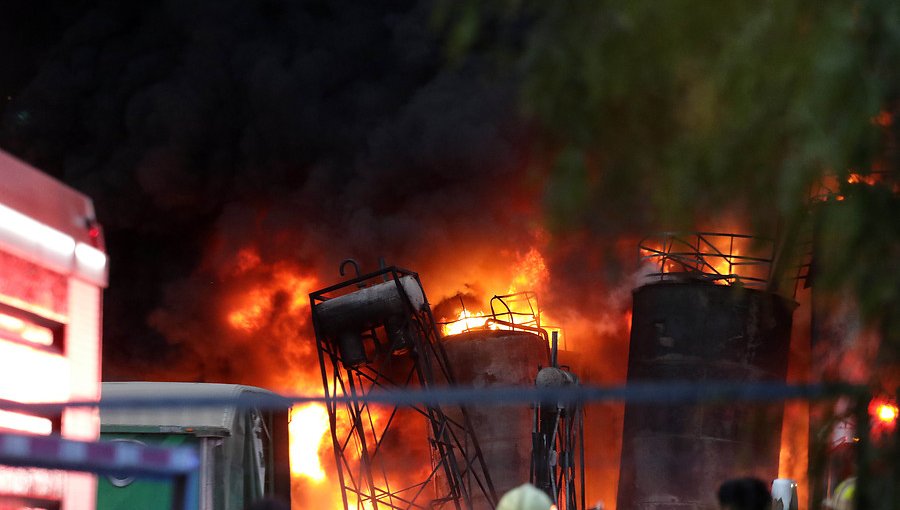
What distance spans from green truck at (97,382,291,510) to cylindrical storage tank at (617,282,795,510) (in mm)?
4951

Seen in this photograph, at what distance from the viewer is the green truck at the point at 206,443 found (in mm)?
9609

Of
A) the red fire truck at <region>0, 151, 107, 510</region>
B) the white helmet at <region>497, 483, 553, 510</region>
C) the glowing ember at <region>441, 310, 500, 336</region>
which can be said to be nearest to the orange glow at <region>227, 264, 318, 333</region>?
the glowing ember at <region>441, 310, 500, 336</region>

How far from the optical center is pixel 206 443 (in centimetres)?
1016

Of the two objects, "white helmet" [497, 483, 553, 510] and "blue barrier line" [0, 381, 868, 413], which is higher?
"blue barrier line" [0, 381, 868, 413]

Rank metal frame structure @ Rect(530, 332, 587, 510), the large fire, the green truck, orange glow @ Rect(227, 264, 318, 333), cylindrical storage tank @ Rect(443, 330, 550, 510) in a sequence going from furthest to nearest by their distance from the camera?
orange glow @ Rect(227, 264, 318, 333) < the large fire < cylindrical storage tank @ Rect(443, 330, 550, 510) < metal frame structure @ Rect(530, 332, 587, 510) < the green truck

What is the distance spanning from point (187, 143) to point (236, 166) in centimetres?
125

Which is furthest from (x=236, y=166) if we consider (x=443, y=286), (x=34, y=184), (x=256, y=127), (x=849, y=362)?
(x=849, y=362)

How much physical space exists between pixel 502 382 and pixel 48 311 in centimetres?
1009

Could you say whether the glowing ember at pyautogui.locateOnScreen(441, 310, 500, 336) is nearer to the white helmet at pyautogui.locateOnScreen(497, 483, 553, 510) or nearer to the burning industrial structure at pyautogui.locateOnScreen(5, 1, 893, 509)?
the burning industrial structure at pyautogui.locateOnScreen(5, 1, 893, 509)

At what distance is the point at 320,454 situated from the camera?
1847 centimetres

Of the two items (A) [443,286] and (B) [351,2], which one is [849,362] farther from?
(B) [351,2]

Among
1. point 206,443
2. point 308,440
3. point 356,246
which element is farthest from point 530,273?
point 206,443

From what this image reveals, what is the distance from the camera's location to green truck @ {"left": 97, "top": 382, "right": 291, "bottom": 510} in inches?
378

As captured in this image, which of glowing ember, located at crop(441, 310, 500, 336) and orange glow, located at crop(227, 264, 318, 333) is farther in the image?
orange glow, located at crop(227, 264, 318, 333)
